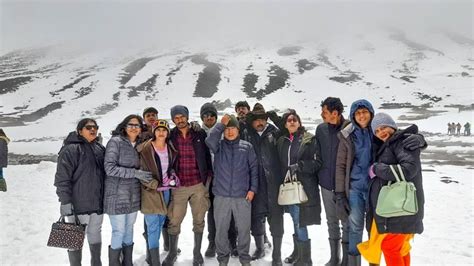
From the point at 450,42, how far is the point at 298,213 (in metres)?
150

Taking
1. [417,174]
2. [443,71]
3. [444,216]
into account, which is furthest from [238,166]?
[443,71]

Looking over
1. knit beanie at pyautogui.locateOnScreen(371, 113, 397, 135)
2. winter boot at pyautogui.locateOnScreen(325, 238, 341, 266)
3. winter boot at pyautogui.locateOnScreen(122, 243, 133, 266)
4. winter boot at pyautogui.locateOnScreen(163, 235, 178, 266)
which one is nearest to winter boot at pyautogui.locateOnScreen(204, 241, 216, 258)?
winter boot at pyautogui.locateOnScreen(163, 235, 178, 266)

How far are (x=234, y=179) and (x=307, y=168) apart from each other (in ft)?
3.73

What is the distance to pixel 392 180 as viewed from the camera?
410 cm

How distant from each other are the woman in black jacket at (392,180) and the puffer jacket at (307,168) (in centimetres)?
95

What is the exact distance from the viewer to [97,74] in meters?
81.1

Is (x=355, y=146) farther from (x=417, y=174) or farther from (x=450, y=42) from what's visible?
(x=450, y=42)

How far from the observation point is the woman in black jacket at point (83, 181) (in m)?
4.74

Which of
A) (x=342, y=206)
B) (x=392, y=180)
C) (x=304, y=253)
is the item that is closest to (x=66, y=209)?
(x=304, y=253)

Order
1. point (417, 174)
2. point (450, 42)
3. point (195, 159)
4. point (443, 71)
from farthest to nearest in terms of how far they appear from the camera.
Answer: point (450, 42)
point (443, 71)
point (195, 159)
point (417, 174)

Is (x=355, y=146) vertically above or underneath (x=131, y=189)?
above

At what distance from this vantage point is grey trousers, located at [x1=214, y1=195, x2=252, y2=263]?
5.27m

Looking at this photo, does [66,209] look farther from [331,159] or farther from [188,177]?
[331,159]

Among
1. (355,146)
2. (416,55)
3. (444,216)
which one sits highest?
(416,55)
